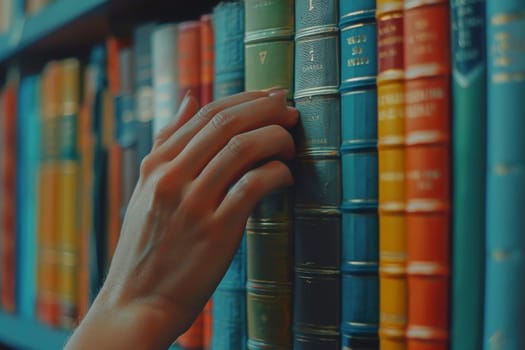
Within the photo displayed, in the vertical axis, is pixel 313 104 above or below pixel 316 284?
above

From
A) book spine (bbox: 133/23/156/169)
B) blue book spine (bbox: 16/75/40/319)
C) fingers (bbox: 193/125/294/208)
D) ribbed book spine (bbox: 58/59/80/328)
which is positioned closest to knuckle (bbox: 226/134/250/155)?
fingers (bbox: 193/125/294/208)

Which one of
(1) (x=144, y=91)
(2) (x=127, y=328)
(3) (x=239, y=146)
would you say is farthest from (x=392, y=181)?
(1) (x=144, y=91)

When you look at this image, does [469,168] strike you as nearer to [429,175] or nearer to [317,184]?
[429,175]

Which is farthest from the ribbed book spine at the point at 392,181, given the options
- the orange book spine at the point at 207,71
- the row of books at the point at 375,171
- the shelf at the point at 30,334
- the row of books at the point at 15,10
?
the row of books at the point at 15,10

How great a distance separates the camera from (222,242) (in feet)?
2.10

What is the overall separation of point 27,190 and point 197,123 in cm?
59

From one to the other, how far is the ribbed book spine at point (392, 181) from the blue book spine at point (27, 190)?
0.70 m

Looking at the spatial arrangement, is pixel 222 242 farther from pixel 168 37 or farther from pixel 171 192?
pixel 168 37

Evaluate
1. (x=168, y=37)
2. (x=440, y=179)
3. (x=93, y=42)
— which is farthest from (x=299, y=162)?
(x=93, y=42)

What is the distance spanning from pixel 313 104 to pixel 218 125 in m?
0.08

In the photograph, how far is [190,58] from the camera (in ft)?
2.64

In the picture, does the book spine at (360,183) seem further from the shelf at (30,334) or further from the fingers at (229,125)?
the shelf at (30,334)

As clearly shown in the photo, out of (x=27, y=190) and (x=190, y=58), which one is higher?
(x=190, y=58)

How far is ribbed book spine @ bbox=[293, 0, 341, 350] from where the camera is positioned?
64 cm
